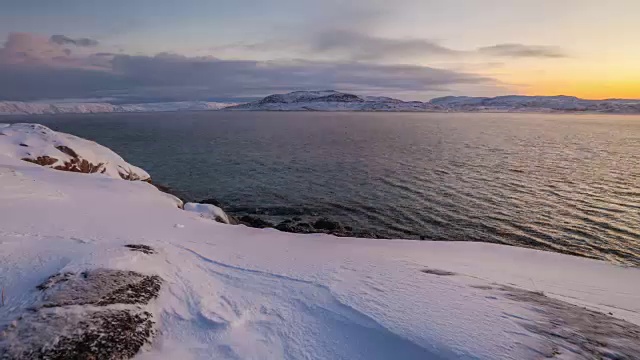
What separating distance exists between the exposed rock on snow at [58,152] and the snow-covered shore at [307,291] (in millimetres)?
10432

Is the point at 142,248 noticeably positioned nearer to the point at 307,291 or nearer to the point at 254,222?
the point at 307,291

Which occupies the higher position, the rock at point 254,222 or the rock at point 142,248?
the rock at point 142,248

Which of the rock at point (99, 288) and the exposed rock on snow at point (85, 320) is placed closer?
the exposed rock on snow at point (85, 320)

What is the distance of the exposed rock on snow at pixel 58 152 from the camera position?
74.1 ft

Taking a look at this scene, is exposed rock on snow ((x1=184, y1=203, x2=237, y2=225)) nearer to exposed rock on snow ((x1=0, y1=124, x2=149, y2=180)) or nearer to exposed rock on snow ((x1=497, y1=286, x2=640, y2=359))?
exposed rock on snow ((x1=0, y1=124, x2=149, y2=180))

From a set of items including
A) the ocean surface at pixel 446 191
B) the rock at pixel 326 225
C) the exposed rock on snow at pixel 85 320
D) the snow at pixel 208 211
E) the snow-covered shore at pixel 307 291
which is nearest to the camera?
the exposed rock on snow at pixel 85 320

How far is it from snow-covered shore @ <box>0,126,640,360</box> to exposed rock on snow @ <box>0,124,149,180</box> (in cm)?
1043

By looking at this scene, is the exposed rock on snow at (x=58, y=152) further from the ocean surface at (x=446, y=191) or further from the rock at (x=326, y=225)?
the rock at (x=326, y=225)

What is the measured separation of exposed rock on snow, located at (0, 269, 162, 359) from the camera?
5.26 m

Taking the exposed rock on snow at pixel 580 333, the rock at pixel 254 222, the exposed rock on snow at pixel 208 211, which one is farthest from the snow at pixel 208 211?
the exposed rock on snow at pixel 580 333

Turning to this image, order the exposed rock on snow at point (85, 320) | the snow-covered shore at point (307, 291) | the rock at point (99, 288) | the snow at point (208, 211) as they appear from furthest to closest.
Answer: the snow at point (208, 211), the rock at point (99, 288), the snow-covered shore at point (307, 291), the exposed rock on snow at point (85, 320)

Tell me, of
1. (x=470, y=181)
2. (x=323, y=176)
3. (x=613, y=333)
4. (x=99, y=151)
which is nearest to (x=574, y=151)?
(x=470, y=181)

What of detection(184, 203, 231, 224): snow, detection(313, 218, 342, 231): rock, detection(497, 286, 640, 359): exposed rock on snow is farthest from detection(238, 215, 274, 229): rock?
detection(497, 286, 640, 359): exposed rock on snow

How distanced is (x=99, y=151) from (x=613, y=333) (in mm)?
31316
